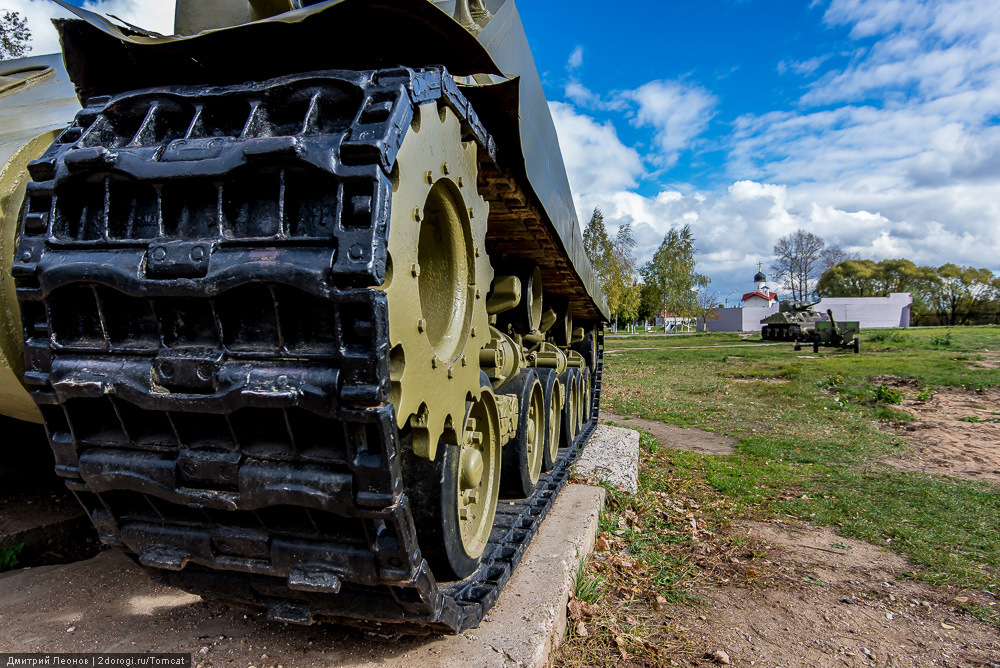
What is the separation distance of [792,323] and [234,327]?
3084cm

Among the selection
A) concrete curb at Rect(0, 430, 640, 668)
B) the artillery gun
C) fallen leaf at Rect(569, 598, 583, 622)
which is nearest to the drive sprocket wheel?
concrete curb at Rect(0, 430, 640, 668)

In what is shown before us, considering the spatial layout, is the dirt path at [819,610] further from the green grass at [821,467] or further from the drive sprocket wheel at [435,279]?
the drive sprocket wheel at [435,279]

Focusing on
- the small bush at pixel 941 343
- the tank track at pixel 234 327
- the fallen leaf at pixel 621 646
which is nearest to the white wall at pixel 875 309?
the small bush at pixel 941 343

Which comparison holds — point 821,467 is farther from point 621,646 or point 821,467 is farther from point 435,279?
point 435,279

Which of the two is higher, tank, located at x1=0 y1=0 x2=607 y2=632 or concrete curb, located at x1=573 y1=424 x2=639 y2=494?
tank, located at x1=0 y1=0 x2=607 y2=632

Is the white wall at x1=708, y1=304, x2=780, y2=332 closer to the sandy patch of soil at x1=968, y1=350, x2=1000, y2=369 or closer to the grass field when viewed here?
the sandy patch of soil at x1=968, y1=350, x2=1000, y2=369

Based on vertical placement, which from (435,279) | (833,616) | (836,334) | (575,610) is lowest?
(833,616)

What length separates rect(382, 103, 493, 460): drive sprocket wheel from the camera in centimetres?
182

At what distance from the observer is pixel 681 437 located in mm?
8828

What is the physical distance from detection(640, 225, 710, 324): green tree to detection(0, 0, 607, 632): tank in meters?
52.7

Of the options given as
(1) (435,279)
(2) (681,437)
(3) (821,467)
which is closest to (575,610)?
(1) (435,279)

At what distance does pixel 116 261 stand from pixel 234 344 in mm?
408

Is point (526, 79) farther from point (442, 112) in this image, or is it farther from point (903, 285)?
point (903, 285)

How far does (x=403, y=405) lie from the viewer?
72.4 inches
